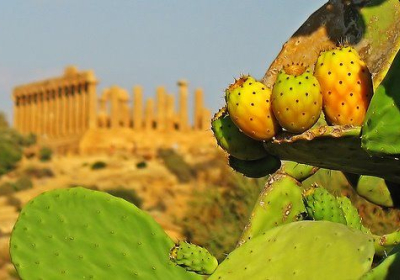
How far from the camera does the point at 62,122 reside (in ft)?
181

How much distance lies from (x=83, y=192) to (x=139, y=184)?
3470 cm

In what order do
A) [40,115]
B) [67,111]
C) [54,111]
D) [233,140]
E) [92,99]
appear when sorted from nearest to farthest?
[233,140]
[92,99]
[67,111]
[54,111]
[40,115]

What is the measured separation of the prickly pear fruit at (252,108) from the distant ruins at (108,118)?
154ft

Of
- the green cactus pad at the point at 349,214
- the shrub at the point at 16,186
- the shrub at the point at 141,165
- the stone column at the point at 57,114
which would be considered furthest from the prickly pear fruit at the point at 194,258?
the stone column at the point at 57,114

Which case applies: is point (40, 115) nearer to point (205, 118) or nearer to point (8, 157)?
point (205, 118)

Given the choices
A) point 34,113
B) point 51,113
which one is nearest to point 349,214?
point 51,113

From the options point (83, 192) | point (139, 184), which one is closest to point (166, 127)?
point (139, 184)

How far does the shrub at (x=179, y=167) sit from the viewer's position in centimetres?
4094

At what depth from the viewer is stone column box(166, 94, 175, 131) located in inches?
2084

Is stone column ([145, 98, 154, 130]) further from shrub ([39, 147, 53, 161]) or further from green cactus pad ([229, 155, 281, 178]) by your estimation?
green cactus pad ([229, 155, 281, 178])

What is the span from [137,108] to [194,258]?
50.1 m

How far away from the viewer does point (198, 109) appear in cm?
5394

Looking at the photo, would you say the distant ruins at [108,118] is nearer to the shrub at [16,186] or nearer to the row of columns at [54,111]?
the row of columns at [54,111]

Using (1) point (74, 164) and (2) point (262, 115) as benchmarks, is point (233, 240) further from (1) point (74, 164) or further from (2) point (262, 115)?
(1) point (74, 164)
